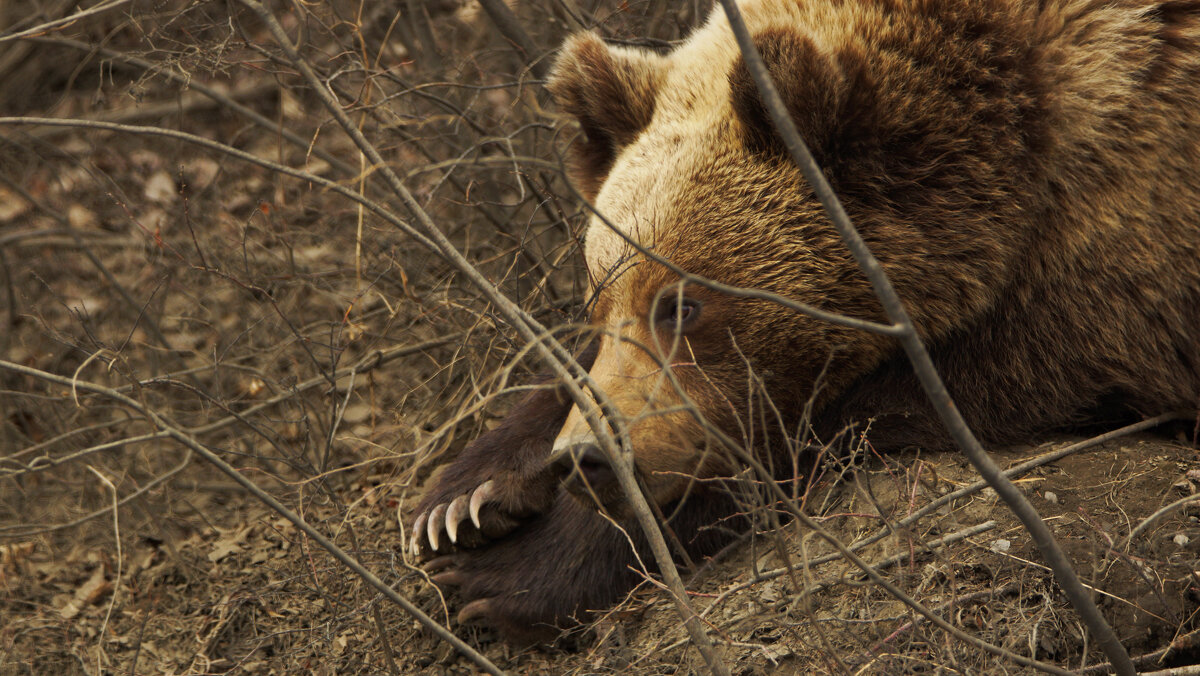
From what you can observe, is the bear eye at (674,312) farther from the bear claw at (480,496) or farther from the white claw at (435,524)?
the white claw at (435,524)

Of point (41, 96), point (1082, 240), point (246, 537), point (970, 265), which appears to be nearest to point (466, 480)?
point (246, 537)

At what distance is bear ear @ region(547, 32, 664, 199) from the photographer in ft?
11.2

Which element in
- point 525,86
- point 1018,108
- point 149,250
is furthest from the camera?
point 149,250

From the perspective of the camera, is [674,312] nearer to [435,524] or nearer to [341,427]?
[435,524]

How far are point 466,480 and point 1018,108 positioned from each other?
6.76 ft

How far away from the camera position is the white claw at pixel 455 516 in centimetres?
342

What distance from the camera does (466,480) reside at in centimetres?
360

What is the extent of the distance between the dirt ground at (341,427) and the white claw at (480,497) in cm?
24

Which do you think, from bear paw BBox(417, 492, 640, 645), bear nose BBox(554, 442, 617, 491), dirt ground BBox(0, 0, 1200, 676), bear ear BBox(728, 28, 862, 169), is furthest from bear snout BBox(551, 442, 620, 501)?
bear ear BBox(728, 28, 862, 169)

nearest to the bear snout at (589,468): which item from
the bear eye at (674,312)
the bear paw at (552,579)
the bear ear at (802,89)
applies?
the bear paw at (552,579)

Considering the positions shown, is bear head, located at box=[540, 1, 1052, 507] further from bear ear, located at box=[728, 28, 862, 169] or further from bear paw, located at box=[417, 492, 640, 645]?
bear paw, located at box=[417, 492, 640, 645]

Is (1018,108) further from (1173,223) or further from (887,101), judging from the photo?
(1173,223)

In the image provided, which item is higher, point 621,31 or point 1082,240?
point 621,31

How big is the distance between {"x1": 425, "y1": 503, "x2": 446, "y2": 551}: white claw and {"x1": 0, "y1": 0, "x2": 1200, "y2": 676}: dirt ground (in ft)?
0.47
